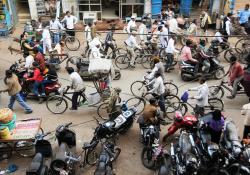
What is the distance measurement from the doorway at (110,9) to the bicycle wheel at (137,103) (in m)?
8.79

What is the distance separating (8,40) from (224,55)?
10.4m

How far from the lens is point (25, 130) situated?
29.7ft

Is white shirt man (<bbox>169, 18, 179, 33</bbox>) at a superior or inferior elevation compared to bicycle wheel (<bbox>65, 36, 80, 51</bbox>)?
superior

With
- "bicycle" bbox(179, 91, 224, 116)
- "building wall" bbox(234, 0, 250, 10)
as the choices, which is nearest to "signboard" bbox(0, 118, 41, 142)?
"bicycle" bbox(179, 91, 224, 116)

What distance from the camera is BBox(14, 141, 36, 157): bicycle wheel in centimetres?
917

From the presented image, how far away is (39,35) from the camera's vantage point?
51.5ft

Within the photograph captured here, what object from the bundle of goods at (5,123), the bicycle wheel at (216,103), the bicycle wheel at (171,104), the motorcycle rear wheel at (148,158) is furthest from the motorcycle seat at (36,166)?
the bicycle wheel at (216,103)

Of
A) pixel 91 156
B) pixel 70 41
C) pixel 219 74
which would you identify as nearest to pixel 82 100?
pixel 91 156

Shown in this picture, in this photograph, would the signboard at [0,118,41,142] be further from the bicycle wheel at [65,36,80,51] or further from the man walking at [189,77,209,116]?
the bicycle wheel at [65,36,80,51]

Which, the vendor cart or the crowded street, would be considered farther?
the vendor cart

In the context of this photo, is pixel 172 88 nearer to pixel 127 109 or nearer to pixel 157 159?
pixel 127 109

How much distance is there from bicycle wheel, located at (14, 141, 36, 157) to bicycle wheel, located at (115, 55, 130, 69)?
5.75m

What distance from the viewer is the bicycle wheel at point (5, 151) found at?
29.9ft

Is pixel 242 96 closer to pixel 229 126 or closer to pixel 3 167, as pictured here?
pixel 229 126
